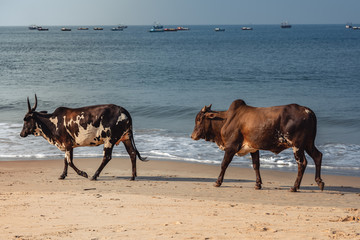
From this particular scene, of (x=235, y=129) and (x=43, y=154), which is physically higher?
(x=235, y=129)

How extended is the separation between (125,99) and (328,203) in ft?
74.8

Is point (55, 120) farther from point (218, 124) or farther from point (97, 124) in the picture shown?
point (218, 124)

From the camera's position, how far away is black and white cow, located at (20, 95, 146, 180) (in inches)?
496

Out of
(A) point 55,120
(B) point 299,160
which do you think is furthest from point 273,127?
(A) point 55,120

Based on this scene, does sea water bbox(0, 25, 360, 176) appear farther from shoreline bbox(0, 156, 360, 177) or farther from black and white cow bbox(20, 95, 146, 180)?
black and white cow bbox(20, 95, 146, 180)

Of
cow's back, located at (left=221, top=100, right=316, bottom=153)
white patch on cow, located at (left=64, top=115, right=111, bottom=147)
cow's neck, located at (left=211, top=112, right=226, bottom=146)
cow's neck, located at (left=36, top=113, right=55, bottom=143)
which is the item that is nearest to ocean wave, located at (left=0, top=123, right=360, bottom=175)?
cow's neck, located at (left=211, top=112, right=226, bottom=146)

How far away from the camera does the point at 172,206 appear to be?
9406mm

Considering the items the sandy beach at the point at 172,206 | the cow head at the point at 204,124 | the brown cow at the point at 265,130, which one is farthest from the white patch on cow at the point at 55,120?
the brown cow at the point at 265,130

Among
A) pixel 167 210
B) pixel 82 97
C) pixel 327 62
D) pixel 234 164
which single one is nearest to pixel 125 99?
pixel 82 97

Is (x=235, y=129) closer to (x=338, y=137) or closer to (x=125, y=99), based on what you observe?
(x=338, y=137)

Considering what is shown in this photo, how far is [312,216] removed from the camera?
346 inches

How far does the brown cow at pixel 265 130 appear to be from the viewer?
11.3 m

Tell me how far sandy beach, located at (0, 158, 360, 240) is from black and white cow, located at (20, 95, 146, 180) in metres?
0.79

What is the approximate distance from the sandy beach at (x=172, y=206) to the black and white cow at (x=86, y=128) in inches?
31.2
